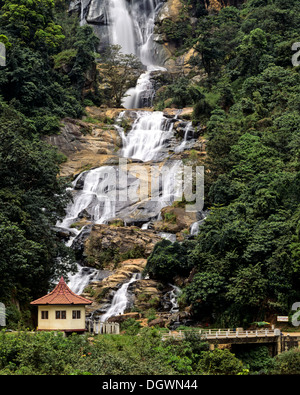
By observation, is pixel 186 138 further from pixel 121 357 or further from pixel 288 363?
pixel 121 357

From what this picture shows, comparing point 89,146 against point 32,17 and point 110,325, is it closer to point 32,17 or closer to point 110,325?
point 32,17

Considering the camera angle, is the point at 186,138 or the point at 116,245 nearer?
the point at 116,245

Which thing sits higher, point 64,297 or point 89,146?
point 89,146

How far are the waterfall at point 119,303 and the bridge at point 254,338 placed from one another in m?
8.76

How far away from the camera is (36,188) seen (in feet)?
132

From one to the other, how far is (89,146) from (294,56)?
22.3 m

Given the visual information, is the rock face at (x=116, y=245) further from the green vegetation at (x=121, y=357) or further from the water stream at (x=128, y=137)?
the green vegetation at (x=121, y=357)

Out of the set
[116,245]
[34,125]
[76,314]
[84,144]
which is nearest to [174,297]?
[116,245]

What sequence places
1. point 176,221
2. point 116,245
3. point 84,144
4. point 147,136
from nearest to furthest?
1. point 116,245
2. point 176,221
3. point 84,144
4. point 147,136

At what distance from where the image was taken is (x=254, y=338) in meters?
31.5

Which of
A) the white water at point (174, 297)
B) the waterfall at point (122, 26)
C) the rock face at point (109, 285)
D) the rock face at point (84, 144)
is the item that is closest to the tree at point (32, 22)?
the rock face at point (84, 144)

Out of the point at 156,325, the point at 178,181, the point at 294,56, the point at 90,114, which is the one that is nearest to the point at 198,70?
the point at 90,114

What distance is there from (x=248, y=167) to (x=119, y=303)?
14.6 meters


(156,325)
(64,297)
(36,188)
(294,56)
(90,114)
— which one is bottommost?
(156,325)
